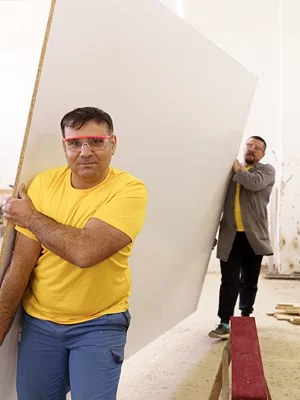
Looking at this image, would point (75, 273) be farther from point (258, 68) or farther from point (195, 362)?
point (258, 68)

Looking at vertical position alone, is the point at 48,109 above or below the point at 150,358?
above

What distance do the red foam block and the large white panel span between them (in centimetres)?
55

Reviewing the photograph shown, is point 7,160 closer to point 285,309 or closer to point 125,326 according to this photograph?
point 285,309

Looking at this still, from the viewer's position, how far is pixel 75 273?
165cm

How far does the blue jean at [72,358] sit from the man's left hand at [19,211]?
36 centimetres

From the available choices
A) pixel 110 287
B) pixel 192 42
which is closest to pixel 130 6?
pixel 192 42

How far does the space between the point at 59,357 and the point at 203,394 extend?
1.41 m

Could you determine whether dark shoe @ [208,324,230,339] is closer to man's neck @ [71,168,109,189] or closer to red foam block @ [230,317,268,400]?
red foam block @ [230,317,268,400]

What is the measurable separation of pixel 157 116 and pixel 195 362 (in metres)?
1.76

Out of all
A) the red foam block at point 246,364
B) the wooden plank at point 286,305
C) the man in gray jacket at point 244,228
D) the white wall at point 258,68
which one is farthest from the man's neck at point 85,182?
the white wall at point 258,68

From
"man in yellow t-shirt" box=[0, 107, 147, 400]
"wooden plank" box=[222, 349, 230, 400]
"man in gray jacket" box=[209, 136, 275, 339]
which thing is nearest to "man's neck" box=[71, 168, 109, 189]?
"man in yellow t-shirt" box=[0, 107, 147, 400]

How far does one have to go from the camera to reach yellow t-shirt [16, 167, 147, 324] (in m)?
1.64

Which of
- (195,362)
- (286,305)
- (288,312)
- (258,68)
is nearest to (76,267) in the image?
(195,362)

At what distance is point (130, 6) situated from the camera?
2.11m
